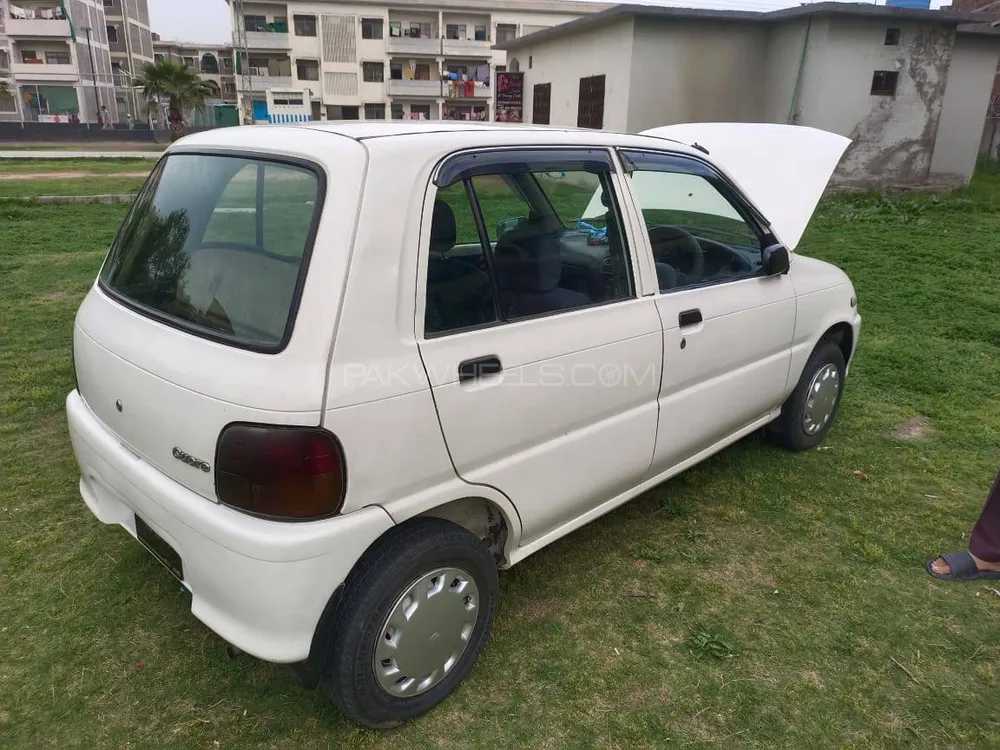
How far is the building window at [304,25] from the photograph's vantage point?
4731 cm

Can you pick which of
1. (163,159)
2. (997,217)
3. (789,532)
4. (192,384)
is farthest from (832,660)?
(997,217)

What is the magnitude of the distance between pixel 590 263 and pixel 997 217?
1215 cm

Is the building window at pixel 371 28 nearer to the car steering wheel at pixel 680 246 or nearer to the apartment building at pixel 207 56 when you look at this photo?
the apartment building at pixel 207 56

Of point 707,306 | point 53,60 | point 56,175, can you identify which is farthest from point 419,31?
point 707,306

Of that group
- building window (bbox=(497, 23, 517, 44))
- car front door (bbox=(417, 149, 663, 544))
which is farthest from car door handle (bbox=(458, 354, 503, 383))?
building window (bbox=(497, 23, 517, 44))

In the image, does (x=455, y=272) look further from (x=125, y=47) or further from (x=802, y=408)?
(x=125, y=47)

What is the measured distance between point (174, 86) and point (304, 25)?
656 inches

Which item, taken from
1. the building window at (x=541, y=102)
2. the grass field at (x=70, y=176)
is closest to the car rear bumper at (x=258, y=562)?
the grass field at (x=70, y=176)

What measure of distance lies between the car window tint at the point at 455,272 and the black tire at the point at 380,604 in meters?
0.64

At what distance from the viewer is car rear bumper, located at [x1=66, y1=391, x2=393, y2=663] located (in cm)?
183

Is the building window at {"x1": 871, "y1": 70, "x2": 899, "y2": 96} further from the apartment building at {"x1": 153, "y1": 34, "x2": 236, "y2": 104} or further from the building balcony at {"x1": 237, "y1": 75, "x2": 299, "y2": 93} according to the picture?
the apartment building at {"x1": 153, "y1": 34, "x2": 236, "y2": 104}

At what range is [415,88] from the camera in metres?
51.2

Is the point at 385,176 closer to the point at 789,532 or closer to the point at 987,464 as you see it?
the point at 789,532

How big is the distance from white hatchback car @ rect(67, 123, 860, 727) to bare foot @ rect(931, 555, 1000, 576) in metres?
1.06
